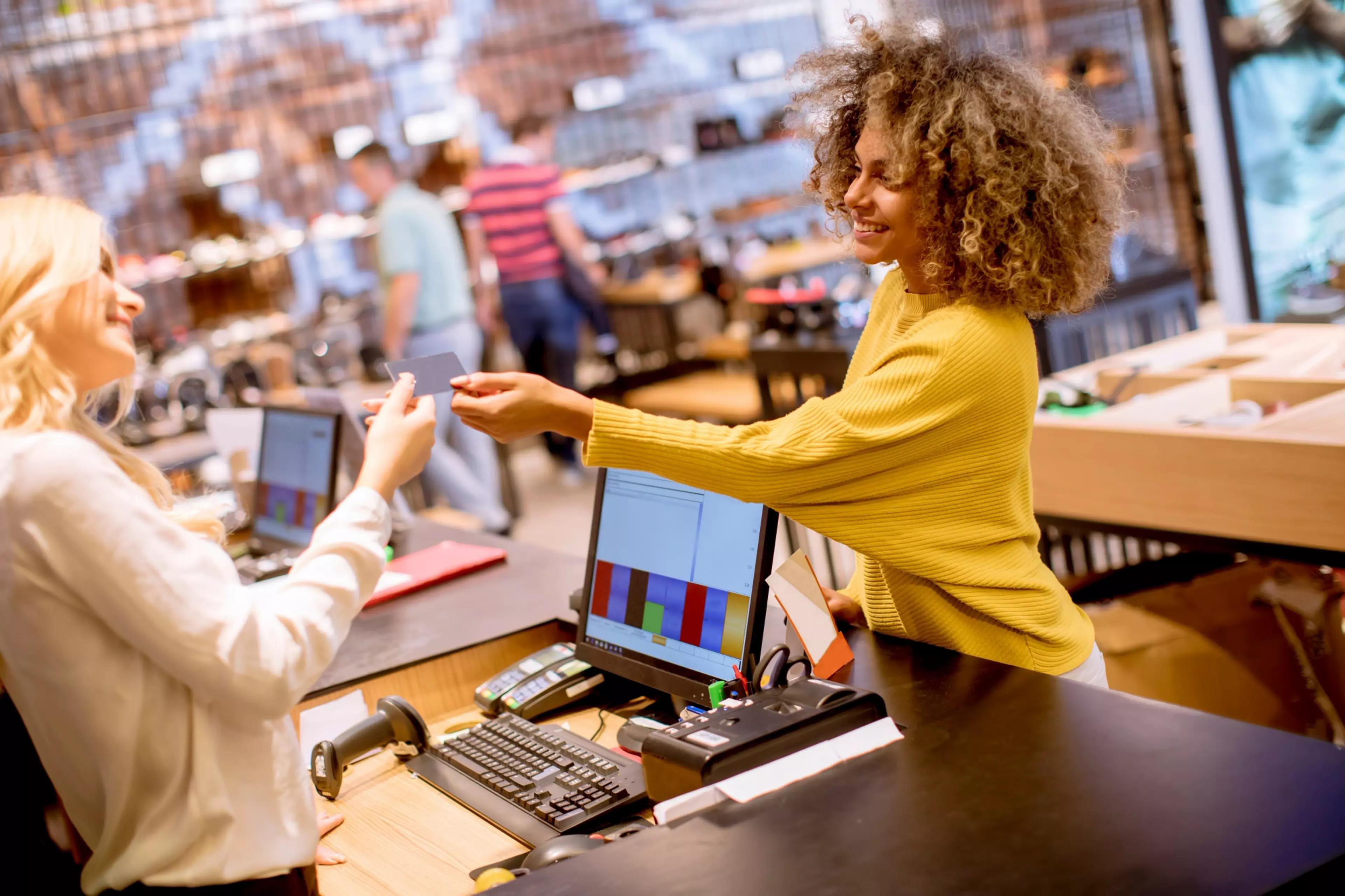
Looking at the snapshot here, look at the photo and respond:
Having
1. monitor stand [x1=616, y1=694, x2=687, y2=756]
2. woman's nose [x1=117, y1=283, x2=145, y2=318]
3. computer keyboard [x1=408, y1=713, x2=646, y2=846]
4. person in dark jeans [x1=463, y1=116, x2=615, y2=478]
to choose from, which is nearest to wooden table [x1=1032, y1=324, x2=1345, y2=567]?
monitor stand [x1=616, y1=694, x2=687, y2=756]

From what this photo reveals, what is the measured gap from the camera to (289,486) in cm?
313

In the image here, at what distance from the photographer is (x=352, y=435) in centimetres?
321

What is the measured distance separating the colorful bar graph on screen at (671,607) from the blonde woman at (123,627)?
22.5 inches

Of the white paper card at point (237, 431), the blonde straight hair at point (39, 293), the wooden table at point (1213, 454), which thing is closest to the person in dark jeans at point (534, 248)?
the white paper card at point (237, 431)

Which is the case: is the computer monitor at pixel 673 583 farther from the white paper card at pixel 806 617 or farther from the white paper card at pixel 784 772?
the white paper card at pixel 784 772

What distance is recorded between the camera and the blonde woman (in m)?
1.09

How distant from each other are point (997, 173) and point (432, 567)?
5.44 feet

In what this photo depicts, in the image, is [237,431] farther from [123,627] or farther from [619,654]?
[123,627]

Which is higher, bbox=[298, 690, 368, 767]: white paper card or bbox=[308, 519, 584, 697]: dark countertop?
bbox=[308, 519, 584, 697]: dark countertop

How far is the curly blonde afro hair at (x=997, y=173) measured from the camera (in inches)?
58.7

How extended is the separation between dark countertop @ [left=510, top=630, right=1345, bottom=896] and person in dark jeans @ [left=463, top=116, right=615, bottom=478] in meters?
5.43

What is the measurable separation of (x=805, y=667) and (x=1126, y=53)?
28.6ft

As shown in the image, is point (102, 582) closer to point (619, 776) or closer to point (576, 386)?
point (619, 776)

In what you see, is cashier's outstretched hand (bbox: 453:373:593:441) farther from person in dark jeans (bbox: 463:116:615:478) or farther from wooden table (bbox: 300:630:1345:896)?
person in dark jeans (bbox: 463:116:615:478)
